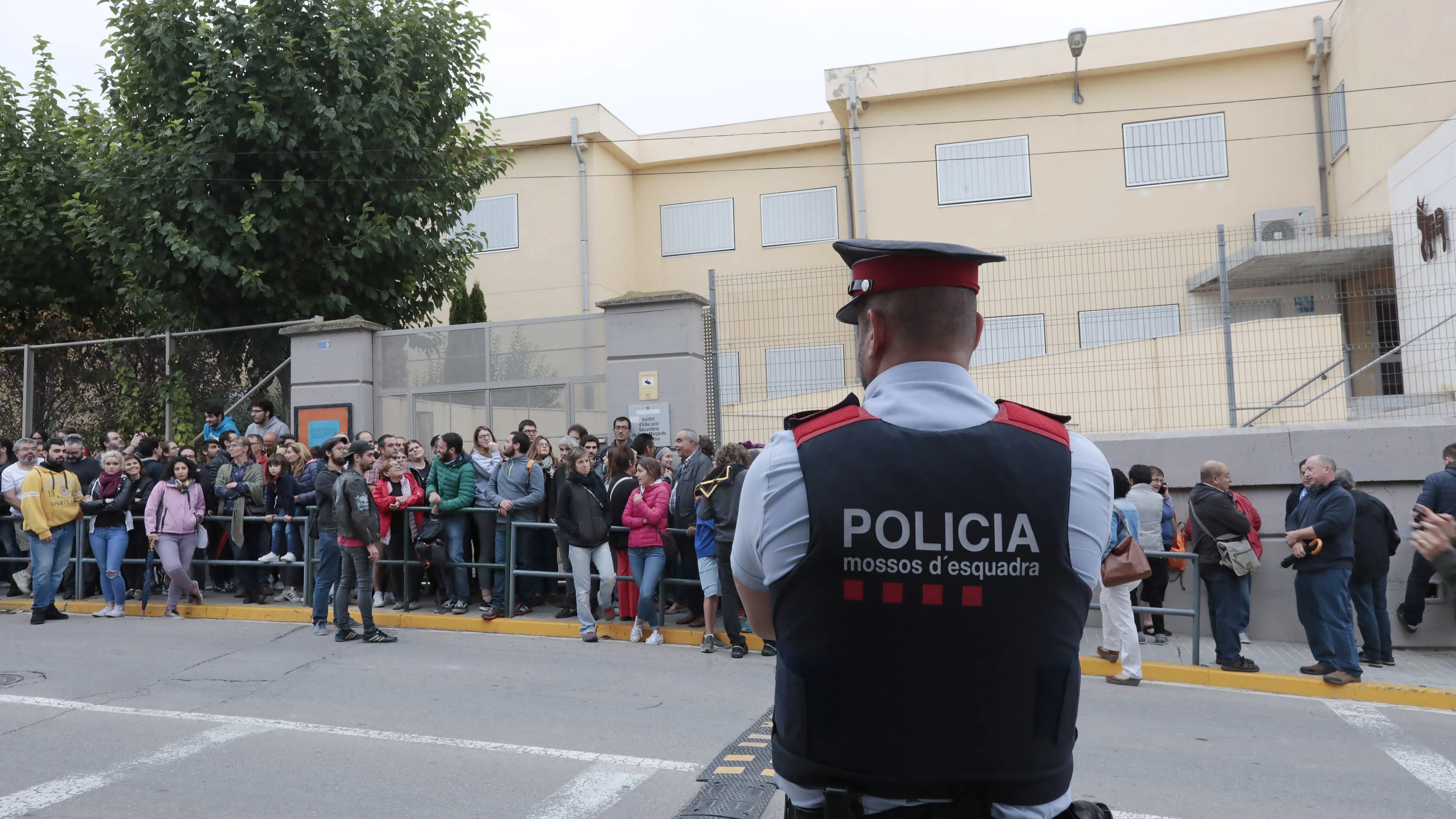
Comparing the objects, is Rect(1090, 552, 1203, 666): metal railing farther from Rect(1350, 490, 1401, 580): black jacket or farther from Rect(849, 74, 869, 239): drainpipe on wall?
Rect(849, 74, 869, 239): drainpipe on wall

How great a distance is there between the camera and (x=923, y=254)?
205 cm

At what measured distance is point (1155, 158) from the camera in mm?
20078

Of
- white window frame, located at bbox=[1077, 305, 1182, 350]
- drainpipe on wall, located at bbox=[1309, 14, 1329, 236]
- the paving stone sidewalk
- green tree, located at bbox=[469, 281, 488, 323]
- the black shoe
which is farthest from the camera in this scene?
green tree, located at bbox=[469, 281, 488, 323]

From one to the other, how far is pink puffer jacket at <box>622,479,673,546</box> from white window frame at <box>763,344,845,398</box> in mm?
2502

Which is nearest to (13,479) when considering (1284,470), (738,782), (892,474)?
(738,782)

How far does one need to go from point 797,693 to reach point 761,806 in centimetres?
330

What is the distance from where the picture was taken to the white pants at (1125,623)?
8367 mm

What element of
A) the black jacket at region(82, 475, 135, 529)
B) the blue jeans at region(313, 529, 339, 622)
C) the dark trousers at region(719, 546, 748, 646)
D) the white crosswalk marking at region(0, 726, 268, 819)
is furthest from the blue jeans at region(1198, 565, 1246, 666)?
the black jacket at region(82, 475, 135, 529)

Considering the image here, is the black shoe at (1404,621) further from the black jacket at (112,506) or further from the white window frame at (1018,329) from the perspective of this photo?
the black jacket at (112,506)

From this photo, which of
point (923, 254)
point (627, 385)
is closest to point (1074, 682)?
point (923, 254)

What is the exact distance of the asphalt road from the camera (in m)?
5.28

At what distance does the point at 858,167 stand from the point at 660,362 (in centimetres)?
1075

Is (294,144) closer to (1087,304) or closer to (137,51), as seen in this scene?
(137,51)

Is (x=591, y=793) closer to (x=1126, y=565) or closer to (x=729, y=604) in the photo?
(x=729, y=604)
